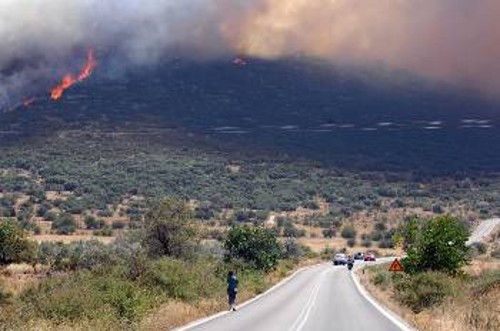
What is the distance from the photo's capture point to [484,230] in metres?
114

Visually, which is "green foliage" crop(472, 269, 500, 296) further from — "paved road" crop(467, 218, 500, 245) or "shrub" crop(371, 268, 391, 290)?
"paved road" crop(467, 218, 500, 245)

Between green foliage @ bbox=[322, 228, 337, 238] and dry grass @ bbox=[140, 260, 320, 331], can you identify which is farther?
green foliage @ bbox=[322, 228, 337, 238]

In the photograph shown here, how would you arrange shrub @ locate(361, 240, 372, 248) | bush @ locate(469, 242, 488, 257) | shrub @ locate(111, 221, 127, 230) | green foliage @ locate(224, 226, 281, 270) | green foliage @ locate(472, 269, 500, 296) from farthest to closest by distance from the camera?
shrub @ locate(361, 240, 372, 248) < shrub @ locate(111, 221, 127, 230) < bush @ locate(469, 242, 488, 257) < green foliage @ locate(224, 226, 281, 270) < green foliage @ locate(472, 269, 500, 296)

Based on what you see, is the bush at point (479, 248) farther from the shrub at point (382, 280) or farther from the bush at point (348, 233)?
the shrub at point (382, 280)

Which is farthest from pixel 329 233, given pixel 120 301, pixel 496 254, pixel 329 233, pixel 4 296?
pixel 120 301

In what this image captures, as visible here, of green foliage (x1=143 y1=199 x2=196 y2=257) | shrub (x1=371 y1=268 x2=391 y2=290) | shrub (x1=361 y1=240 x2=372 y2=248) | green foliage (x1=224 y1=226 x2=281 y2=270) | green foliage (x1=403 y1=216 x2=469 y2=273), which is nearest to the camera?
green foliage (x1=403 y1=216 x2=469 y2=273)

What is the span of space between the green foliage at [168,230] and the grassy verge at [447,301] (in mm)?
17861

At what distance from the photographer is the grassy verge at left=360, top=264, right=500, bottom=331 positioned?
22875 mm

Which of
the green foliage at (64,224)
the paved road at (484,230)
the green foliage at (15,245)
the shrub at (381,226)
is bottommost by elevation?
the shrub at (381,226)

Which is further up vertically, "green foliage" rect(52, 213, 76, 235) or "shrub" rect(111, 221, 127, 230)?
"green foliage" rect(52, 213, 76, 235)

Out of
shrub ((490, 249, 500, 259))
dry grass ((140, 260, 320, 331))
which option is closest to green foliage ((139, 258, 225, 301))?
dry grass ((140, 260, 320, 331))

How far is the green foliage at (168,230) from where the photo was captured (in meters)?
58.5

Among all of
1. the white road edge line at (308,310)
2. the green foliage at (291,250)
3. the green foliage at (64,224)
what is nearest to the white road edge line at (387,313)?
the white road edge line at (308,310)

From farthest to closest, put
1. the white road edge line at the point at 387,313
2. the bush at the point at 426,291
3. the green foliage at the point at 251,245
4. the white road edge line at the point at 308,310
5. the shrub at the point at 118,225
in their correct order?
the shrub at the point at 118,225, the green foliage at the point at 251,245, the bush at the point at 426,291, the white road edge line at the point at 308,310, the white road edge line at the point at 387,313
